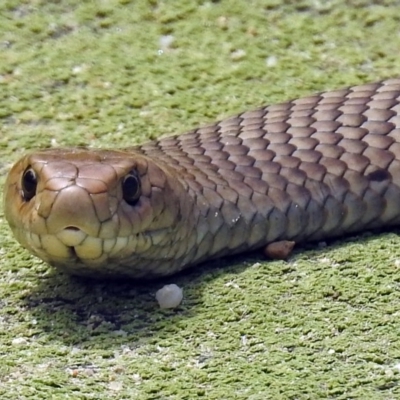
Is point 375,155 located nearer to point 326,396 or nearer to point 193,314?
point 193,314

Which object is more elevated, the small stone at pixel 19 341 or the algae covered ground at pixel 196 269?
the small stone at pixel 19 341

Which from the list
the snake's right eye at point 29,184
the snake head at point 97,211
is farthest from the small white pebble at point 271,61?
the snake's right eye at point 29,184

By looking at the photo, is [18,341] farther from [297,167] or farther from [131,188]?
[297,167]

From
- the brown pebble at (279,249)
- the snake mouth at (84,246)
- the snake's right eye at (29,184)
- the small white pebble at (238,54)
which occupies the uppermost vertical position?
the snake's right eye at (29,184)

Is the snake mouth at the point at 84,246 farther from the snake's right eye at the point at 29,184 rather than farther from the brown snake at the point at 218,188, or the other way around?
the snake's right eye at the point at 29,184

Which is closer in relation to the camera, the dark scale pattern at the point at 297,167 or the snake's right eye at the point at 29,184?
the snake's right eye at the point at 29,184

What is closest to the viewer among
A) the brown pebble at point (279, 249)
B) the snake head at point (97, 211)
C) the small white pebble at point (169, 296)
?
the snake head at point (97, 211)

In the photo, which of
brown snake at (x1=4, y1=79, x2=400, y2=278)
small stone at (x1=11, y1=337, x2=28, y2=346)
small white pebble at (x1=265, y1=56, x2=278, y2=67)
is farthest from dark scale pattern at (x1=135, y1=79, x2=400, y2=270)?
small white pebble at (x1=265, y1=56, x2=278, y2=67)

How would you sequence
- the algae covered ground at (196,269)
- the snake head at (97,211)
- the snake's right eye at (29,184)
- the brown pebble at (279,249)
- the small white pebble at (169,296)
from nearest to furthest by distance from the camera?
the algae covered ground at (196,269)
the snake head at (97,211)
the snake's right eye at (29,184)
the small white pebble at (169,296)
the brown pebble at (279,249)

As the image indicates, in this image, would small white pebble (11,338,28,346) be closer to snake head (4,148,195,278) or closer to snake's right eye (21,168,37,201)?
snake head (4,148,195,278)
